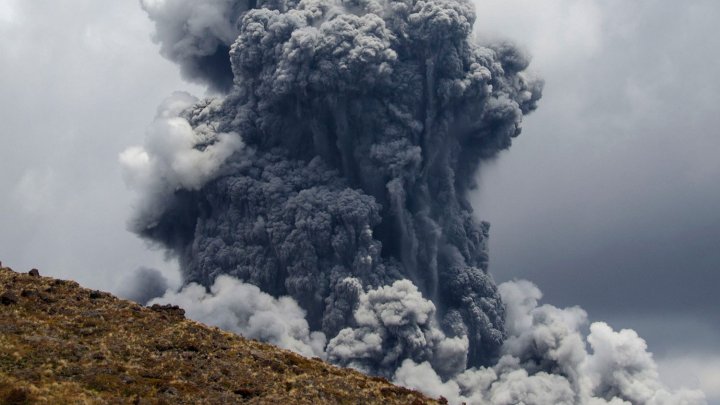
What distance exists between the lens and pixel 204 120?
132250mm

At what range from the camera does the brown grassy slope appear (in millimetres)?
43406

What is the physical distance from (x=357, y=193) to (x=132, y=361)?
77032mm

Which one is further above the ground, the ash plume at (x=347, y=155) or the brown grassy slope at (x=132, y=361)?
the ash plume at (x=347, y=155)

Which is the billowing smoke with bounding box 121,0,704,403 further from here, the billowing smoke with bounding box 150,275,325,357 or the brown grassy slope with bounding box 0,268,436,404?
the brown grassy slope with bounding box 0,268,436,404

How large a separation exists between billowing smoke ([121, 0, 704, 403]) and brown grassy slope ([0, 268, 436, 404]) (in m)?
63.9

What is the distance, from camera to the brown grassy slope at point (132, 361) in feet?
142

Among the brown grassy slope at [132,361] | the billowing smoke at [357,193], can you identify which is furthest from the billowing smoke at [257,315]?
the brown grassy slope at [132,361]

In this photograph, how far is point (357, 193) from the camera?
123062 mm

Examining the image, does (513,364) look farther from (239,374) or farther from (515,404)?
(239,374)

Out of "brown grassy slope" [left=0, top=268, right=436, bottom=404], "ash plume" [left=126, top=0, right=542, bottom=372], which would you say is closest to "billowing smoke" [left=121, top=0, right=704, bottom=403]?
"ash plume" [left=126, top=0, right=542, bottom=372]

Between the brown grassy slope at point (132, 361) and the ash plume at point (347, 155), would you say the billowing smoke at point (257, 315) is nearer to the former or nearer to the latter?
the ash plume at point (347, 155)

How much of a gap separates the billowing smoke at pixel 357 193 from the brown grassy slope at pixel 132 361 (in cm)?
6386

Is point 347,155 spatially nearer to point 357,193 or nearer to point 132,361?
point 357,193

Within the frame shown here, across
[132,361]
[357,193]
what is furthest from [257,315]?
[132,361]
